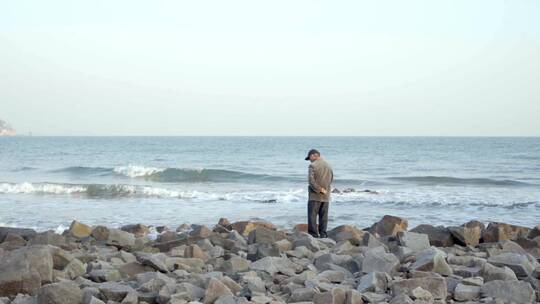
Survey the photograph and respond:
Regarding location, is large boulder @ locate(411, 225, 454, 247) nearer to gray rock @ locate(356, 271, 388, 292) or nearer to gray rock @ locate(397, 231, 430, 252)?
gray rock @ locate(397, 231, 430, 252)

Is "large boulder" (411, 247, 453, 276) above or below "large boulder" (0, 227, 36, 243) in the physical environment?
above

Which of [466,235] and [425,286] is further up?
[425,286]

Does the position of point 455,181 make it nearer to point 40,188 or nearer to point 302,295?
point 40,188

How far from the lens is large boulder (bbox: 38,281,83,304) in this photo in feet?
21.5

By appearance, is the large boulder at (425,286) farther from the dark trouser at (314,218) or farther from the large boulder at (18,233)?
the large boulder at (18,233)

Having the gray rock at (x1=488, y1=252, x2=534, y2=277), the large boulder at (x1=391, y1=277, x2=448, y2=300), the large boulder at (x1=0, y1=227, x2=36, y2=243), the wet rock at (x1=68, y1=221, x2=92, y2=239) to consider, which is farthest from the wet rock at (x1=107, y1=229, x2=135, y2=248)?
the gray rock at (x1=488, y1=252, x2=534, y2=277)

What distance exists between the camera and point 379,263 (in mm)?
7754

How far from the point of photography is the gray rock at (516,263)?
7703mm

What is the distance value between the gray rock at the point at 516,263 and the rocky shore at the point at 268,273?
1cm

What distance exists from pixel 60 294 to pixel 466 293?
12.6ft

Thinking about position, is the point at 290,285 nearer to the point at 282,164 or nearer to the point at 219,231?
the point at 219,231

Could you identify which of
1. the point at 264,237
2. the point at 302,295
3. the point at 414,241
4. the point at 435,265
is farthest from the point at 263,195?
the point at 302,295

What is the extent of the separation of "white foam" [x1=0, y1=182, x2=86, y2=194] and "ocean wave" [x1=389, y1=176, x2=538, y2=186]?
1601 centimetres

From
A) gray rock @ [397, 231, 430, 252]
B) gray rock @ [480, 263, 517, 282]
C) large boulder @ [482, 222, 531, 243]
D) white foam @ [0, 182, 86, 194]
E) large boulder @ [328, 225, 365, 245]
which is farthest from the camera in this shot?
white foam @ [0, 182, 86, 194]
